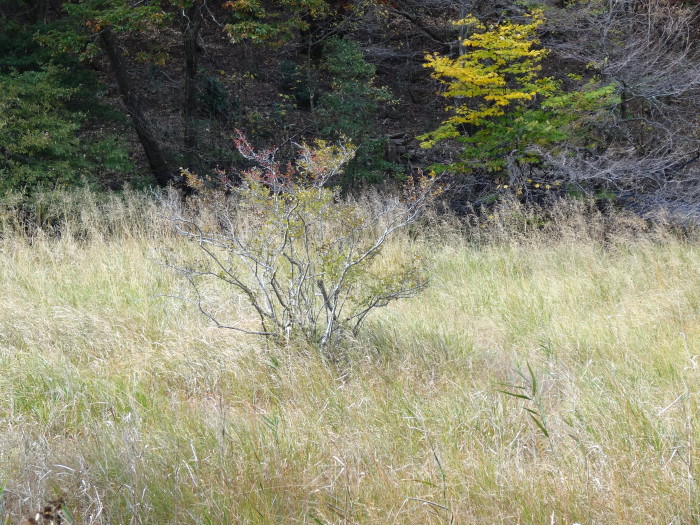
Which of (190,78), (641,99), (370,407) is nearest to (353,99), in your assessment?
(190,78)

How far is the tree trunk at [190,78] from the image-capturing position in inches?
501

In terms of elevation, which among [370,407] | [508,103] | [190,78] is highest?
[190,78]

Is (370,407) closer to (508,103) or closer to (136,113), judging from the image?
(508,103)

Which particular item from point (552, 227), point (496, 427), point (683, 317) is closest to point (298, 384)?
point (496, 427)

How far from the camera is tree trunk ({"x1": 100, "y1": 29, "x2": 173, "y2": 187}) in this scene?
41.9 feet

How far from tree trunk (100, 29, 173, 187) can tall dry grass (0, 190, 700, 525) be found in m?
7.65

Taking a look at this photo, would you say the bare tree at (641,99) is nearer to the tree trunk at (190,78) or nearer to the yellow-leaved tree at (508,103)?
the yellow-leaved tree at (508,103)

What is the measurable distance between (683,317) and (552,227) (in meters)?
4.40

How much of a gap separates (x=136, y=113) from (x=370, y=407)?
1156cm

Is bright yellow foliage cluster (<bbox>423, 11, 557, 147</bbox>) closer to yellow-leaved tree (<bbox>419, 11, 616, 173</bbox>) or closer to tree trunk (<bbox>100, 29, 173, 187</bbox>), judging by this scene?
yellow-leaved tree (<bbox>419, 11, 616, 173</bbox>)

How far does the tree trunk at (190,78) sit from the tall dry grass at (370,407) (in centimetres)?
766

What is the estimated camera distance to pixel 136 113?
43.0 feet

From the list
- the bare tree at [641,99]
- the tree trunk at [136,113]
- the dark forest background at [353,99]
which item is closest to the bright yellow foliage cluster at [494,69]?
the dark forest background at [353,99]

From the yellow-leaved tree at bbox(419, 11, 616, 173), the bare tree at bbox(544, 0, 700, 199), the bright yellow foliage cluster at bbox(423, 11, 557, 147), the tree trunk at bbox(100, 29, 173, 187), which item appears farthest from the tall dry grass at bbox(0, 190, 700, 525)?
the tree trunk at bbox(100, 29, 173, 187)
